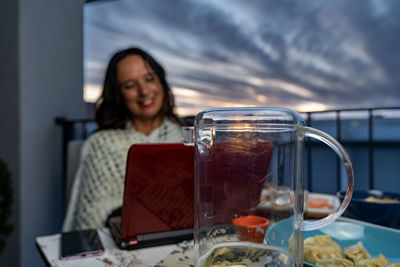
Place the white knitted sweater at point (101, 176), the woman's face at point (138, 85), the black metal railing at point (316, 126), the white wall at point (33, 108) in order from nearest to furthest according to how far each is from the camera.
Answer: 1. the white knitted sweater at point (101, 176)
2. the woman's face at point (138, 85)
3. the black metal railing at point (316, 126)
4. the white wall at point (33, 108)

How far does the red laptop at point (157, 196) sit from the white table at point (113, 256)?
0.05 ft

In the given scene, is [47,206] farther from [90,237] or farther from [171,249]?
[171,249]

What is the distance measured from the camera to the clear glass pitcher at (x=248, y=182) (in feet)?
1.26

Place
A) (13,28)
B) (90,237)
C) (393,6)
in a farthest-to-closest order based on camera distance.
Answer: (393,6) < (13,28) < (90,237)

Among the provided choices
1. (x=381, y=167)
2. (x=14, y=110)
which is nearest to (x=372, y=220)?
(x=14, y=110)

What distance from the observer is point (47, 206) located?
6.71 feet

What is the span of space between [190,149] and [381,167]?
734cm

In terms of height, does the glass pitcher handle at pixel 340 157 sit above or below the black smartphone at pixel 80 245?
above

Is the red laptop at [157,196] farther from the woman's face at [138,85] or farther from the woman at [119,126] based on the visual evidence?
the woman's face at [138,85]

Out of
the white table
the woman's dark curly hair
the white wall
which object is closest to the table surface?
the white table

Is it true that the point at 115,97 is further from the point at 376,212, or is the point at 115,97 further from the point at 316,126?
the point at 376,212

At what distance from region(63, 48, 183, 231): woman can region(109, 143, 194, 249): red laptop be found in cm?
68

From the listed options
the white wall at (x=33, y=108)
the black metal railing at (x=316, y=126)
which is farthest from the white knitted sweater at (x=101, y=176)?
the white wall at (x=33, y=108)

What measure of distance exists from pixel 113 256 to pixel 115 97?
104 centimetres
